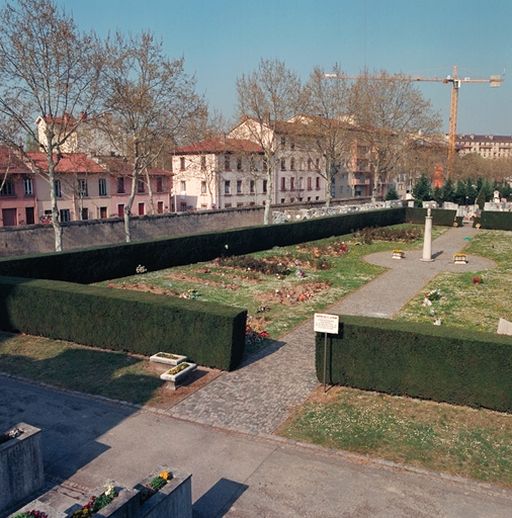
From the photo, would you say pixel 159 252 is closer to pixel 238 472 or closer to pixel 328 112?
pixel 238 472

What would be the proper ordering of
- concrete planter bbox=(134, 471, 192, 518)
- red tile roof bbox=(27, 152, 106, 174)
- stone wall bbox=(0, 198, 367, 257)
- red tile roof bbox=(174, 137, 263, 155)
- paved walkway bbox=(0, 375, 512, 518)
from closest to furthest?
concrete planter bbox=(134, 471, 192, 518) → paved walkway bbox=(0, 375, 512, 518) → stone wall bbox=(0, 198, 367, 257) → red tile roof bbox=(27, 152, 106, 174) → red tile roof bbox=(174, 137, 263, 155)

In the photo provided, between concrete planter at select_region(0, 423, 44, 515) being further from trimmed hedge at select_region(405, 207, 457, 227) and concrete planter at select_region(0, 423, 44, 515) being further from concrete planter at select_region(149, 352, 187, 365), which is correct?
trimmed hedge at select_region(405, 207, 457, 227)

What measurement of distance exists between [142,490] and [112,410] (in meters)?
4.52

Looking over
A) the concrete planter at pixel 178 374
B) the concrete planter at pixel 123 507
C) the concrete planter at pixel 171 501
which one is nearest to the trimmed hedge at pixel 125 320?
the concrete planter at pixel 178 374

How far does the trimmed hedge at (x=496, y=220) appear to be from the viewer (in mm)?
41906

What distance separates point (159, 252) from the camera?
25219mm

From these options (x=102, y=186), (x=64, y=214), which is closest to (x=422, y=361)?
(x=64, y=214)

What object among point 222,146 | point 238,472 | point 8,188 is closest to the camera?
point 238,472

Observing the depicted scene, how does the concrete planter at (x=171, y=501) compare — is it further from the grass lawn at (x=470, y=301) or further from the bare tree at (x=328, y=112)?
the bare tree at (x=328, y=112)

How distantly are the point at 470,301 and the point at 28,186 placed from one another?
40.8 metres

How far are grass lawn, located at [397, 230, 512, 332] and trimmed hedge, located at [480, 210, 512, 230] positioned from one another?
15137 mm

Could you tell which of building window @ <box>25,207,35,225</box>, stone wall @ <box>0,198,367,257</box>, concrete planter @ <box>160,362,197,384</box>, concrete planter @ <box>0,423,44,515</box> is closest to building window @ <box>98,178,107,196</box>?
building window @ <box>25,207,35,225</box>

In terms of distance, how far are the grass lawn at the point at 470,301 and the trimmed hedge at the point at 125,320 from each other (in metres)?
7.78

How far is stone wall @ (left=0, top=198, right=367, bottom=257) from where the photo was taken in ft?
101
